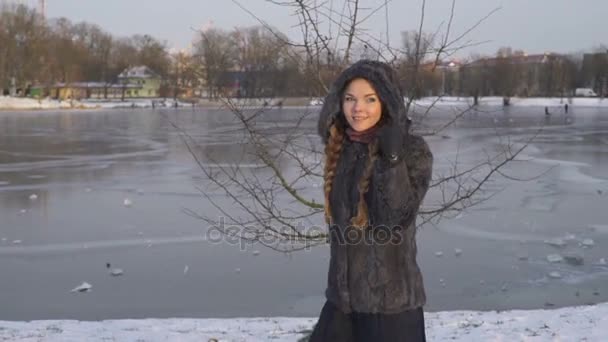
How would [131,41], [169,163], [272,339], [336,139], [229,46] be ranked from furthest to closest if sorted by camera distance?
[131,41]
[169,163]
[272,339]
[229,46]
[336,139]

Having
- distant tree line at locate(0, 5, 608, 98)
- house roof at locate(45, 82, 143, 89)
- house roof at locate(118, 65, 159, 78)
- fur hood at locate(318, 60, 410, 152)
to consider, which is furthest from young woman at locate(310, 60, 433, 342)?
house roof at locate(118, 65, 159, 78)

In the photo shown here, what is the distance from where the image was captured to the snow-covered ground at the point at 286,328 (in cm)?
523

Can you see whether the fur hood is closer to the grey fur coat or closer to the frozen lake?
the grey fur coat

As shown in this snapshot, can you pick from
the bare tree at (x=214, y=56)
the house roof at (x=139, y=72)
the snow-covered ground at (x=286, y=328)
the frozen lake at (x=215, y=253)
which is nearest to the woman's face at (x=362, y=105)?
the bare tree at (x=214, y=56)

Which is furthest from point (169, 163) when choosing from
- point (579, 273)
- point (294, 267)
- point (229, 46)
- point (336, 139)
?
point (336, 139)

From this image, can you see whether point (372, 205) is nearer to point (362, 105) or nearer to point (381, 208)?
point (381, 208)

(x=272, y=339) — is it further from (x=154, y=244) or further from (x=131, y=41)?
(x=131, y=41)

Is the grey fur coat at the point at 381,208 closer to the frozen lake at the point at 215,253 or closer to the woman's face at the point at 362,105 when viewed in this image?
the woman's face at the point at 362,105

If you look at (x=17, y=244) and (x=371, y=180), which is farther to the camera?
(x=17, y=244)

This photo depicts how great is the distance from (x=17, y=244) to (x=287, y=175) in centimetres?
599

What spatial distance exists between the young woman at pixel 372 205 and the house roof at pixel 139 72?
102 metres

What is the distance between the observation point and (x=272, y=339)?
528 cm

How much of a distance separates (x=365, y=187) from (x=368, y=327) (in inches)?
21.2

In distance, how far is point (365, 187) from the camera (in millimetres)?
2406
